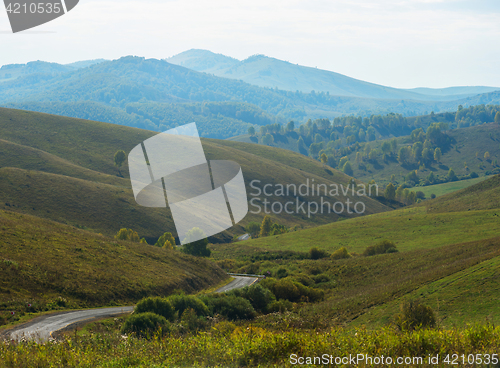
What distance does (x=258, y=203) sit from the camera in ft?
493

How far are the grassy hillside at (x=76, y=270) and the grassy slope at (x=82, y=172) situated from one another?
146 feet

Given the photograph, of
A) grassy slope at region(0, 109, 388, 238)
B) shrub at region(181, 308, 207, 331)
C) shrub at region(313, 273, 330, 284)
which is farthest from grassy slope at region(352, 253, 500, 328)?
grassy slope at region(0, 109, 388, 238)

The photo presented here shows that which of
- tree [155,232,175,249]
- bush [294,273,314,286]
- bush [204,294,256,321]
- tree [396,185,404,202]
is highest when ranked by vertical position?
bush [204,294,256,321]

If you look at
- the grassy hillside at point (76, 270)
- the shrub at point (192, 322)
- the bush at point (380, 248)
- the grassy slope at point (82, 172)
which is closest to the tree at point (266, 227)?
the grassy slope at point (82, 172)

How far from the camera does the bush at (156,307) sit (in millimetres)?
25547

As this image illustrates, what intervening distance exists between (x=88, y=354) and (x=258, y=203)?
450ft

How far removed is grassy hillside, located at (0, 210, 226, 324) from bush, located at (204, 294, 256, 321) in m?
9.44

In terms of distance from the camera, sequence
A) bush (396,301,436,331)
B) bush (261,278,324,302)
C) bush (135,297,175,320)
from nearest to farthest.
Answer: bush (396,301,436,331)
bush (135,297,175,320)
bush (261,278,324,302)

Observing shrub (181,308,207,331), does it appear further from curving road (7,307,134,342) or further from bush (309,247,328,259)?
bush (309,247,328,259)

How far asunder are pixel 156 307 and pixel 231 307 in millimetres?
6929

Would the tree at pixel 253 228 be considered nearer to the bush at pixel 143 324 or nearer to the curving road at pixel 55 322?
the curving road at pixel 55 322

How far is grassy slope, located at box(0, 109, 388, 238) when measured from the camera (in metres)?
94.4

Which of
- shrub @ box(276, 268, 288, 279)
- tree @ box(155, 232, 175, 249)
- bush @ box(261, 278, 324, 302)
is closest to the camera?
bush @ box(261, 278, 324, 302)

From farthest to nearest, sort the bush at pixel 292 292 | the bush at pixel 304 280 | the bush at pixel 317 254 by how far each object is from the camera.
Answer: the bush at pixel 317 254 → the bush at pixel 304 280 → the bush at pixel 292 292
